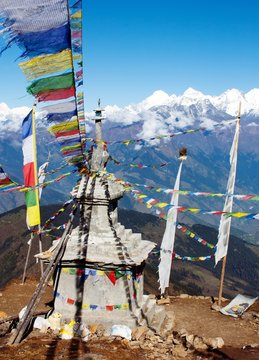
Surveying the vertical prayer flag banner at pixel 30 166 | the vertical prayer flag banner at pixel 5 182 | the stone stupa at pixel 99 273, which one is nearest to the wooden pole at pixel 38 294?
the stone stupa at pixel 99 273

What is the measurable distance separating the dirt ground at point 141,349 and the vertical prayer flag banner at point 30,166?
4.33m

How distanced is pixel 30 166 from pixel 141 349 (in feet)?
34.9

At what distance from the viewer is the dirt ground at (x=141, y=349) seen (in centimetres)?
1070

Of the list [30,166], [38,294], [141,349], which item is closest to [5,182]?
[38,294]

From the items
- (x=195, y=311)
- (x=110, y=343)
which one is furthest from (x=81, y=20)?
(x=195, y=311)

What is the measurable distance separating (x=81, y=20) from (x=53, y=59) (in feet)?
3.07

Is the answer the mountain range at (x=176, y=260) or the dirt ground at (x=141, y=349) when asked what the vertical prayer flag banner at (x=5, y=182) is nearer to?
the dirt ground at (x=141, y=349)

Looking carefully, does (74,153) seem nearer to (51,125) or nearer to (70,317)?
(51,125)

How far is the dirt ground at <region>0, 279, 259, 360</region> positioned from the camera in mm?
10703

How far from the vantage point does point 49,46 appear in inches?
292

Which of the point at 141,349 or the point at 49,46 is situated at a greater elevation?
the point at 49,46

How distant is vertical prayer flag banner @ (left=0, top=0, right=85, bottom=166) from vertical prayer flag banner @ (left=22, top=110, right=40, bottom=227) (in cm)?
878

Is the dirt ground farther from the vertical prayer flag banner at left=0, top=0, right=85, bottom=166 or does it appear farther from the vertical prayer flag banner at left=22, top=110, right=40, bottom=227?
the vertical prayer flag banner at left=0, top=0, right=85, bottom=166

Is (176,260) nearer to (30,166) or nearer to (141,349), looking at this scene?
(30,166)
